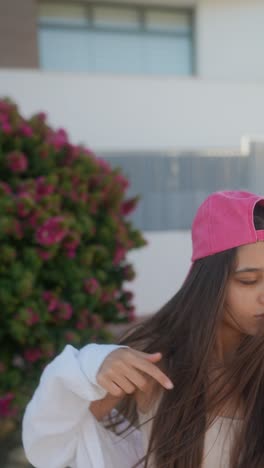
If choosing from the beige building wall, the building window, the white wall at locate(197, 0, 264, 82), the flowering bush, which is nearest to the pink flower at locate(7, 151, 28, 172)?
the flowering bush

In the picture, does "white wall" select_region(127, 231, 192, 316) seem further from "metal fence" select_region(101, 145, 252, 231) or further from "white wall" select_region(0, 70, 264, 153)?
"white wall" select_region(0, 70, 264, 153)

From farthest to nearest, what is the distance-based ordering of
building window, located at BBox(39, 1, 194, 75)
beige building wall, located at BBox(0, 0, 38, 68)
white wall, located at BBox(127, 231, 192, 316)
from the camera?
1. building window, located at BBox(39, 1, 194, 75)
2. white wall, located at BBox(127, 231, 192, 316)
3. beige building wall, located at BBox(0, 0, 38, 68)

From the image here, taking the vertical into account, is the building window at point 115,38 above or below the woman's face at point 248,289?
above

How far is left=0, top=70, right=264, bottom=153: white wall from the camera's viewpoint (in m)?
5.12

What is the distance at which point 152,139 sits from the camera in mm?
5441

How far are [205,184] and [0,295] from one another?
12.3 feet

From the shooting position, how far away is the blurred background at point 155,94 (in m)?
5.25

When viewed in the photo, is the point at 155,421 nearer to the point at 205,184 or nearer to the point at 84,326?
the point at 84,326

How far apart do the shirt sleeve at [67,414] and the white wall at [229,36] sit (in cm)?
531

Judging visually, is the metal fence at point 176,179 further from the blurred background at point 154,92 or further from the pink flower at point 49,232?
the pink flower at point 49,232

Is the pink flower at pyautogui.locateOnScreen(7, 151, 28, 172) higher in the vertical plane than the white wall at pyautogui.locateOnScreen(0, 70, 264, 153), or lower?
lower

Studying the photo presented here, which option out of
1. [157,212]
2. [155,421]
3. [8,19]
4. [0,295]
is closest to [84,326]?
[0,295]

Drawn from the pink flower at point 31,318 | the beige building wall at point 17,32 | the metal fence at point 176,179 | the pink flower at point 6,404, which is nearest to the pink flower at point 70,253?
the pink flower at point 31,318

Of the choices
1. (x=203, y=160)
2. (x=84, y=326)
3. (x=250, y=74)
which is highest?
(x=250, y=74)
